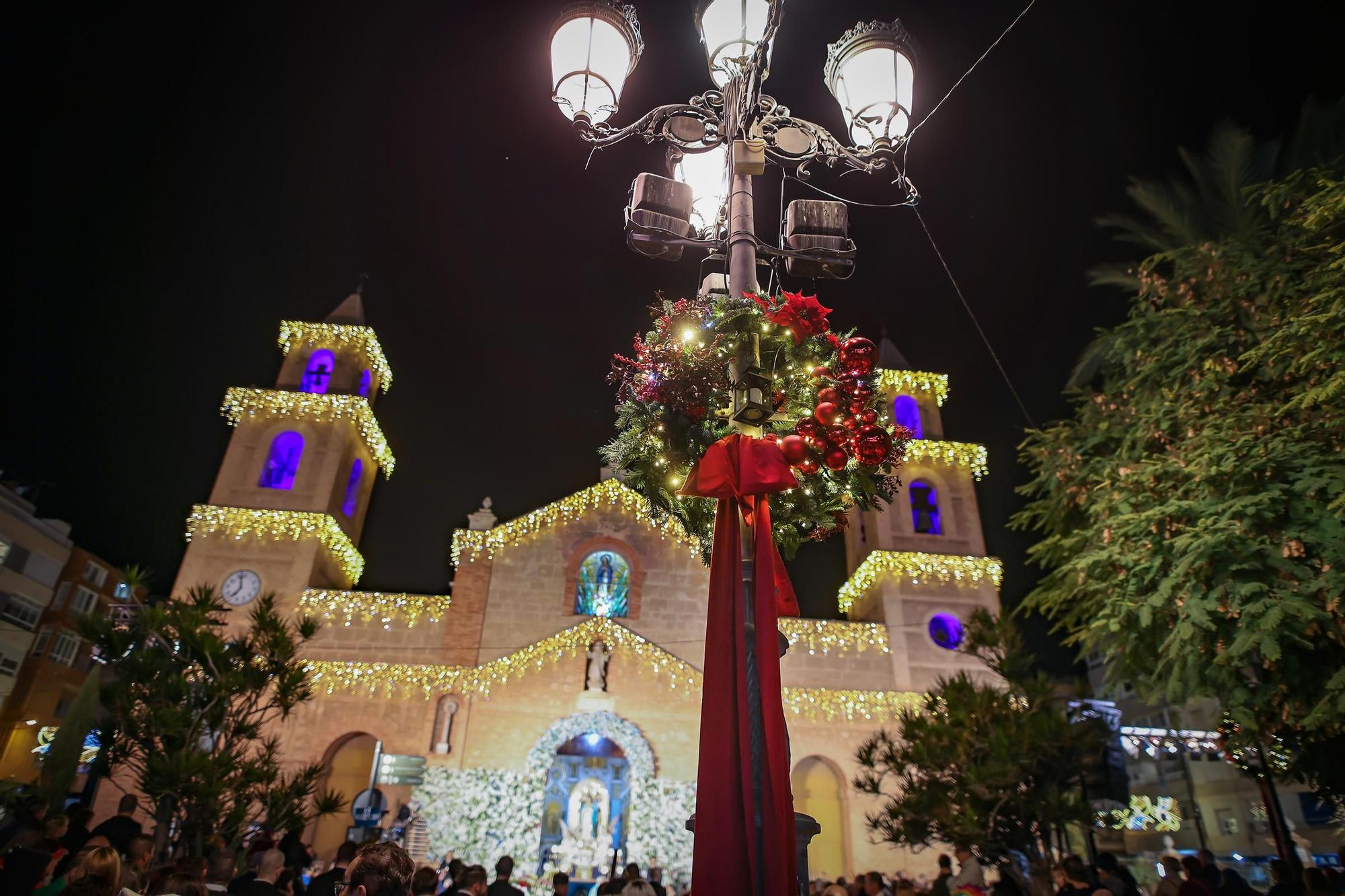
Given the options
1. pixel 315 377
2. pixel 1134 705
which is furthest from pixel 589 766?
pixel 1134 705

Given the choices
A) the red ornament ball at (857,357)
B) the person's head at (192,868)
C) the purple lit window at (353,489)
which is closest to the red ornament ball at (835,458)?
the red ornament ball at (857,357)

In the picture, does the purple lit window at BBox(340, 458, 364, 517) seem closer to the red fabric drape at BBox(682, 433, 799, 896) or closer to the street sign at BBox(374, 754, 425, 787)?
the street sign at BBox(374, 754, 425, 787)

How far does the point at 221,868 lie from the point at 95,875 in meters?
3.55

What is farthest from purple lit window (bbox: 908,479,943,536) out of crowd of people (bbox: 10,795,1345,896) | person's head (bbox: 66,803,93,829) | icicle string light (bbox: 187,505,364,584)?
person's head (bbox: 66,803,93,829)

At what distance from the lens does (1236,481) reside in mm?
9625

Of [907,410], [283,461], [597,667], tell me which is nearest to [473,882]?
[597,667]

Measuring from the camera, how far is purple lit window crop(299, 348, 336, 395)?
72.2ft

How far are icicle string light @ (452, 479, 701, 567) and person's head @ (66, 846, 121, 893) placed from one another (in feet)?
54.9

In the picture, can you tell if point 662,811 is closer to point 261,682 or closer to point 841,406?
point 261,682

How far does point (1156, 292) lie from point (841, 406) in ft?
34.8

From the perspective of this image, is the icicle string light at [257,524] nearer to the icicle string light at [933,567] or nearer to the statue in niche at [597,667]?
the statue in niche at [597,667]

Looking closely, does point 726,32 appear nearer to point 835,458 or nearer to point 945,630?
point 835,458

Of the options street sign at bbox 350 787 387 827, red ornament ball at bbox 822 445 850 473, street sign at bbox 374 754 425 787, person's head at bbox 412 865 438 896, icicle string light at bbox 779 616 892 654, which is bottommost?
person's head at bbox 412 865 438 896

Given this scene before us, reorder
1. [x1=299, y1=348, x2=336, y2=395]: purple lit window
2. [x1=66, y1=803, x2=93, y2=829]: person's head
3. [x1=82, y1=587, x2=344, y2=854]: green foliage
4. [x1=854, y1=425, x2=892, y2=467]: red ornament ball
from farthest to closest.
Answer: [x1=299, y1=348, x2=336, y2=395]: purple lit window → [x1=82, y1=587, x2=344, y2=854]: green foliage → [x1=66, y1=803, x2=93, y2=829]: person's head → [x1=854, y1=425, x2=892, y2=467]: red ornament ball
